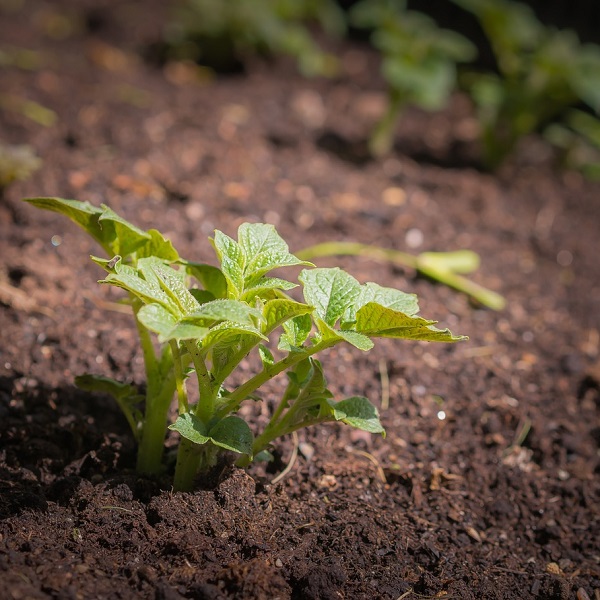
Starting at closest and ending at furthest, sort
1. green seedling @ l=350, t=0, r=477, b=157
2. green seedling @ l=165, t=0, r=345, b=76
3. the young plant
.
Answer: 1. the young plant
2. green seedling @ l=350, t=0, r=477, b=157
3. green seedling @ l=165, t=0, r=345, b=76

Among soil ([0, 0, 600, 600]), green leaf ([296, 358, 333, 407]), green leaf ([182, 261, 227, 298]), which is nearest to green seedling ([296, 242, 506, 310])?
soil ([0, 0, 600, 600])

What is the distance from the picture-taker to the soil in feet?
5.01

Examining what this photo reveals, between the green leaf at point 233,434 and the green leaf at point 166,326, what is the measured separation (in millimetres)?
250

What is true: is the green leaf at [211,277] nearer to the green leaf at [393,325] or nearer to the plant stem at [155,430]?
the plant stem at [155,430]

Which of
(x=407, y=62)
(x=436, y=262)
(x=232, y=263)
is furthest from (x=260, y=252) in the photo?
(x=407, y=62)

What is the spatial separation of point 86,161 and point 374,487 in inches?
76.8

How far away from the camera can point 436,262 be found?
283 centimetres

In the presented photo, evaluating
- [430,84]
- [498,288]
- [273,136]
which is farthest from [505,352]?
[273,136]

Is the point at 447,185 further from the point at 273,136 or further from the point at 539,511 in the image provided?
the point at 539,511

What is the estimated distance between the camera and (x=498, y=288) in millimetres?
2906

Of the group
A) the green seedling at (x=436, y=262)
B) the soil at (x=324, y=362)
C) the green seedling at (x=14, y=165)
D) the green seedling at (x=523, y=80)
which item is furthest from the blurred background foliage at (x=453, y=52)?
the green seedling at (x=14, y=165)

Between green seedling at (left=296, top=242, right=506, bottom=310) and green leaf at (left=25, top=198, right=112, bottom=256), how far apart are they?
1.21 metres

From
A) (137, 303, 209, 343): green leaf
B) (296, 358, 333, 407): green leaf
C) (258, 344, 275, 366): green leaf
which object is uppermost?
(137, 303, 209, 343): green leaf

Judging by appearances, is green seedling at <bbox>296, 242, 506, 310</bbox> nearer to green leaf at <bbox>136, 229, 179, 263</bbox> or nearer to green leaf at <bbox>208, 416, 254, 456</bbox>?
green leaf at <bbox>136, 229, 179, 263</bbox>
